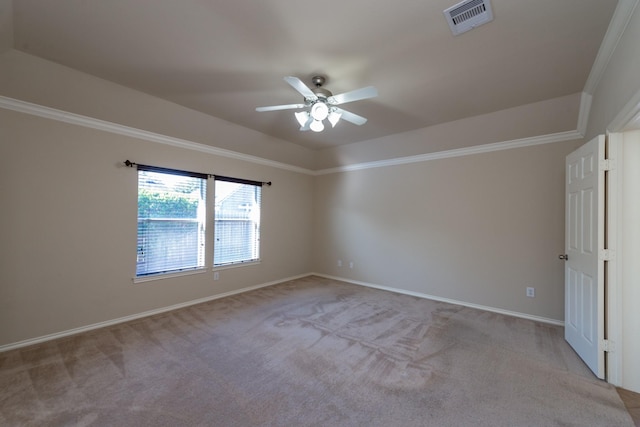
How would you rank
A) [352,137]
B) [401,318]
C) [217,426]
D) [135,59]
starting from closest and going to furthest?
[217,426] → [135,59] → [401,318] → [352,137]

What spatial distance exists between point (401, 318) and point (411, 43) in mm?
3117

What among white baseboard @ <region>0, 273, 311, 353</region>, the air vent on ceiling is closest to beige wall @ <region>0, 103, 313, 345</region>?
white baseboard @ <region>0, 273, 311, 353</region>

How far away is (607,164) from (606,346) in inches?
59.4

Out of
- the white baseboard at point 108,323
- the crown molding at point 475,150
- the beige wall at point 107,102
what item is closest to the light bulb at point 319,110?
the beige wall at point 107,102

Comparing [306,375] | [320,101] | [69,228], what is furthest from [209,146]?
[306,375]

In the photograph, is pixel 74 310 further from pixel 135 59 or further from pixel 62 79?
pixel 135 59

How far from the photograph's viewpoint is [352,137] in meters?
4.55

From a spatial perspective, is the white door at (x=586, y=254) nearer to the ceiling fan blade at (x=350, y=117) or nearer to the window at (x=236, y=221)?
the ceiling fan blade at (x=350, y=117)

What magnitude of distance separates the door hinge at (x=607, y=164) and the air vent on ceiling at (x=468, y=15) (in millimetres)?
1533

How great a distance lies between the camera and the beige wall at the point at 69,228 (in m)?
2.59

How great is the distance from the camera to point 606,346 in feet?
7.10

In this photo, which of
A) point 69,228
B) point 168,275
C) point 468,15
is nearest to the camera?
point 468,15

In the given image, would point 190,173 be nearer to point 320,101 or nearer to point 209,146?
point 209,146

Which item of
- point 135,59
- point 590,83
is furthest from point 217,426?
point 590,83
